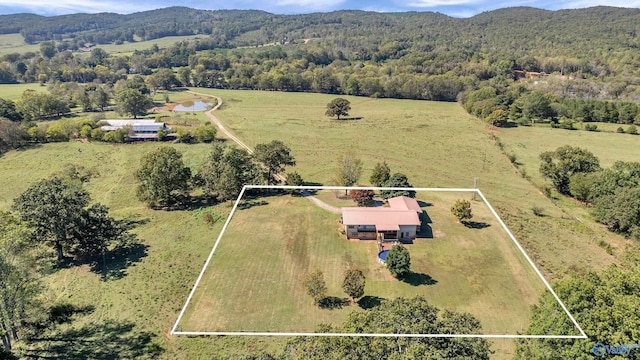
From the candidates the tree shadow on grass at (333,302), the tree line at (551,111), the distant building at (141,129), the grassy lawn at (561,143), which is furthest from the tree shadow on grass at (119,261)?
the tree line at (551,111)

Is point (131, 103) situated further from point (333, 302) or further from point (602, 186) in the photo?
point (602, 186)

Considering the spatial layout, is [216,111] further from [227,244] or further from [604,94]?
[604,94]

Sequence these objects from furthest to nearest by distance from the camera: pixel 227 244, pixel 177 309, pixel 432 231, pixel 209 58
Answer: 1. pixel 209 58
2. pixel 432 231
3. pixel 177 309
4. pixel 227 244

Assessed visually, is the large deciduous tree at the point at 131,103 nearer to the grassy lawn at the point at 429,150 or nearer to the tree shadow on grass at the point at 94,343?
the grassy lawn at the point at 429,150

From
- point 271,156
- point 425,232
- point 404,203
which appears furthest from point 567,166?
point 271,156

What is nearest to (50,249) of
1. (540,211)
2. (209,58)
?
(540,211)

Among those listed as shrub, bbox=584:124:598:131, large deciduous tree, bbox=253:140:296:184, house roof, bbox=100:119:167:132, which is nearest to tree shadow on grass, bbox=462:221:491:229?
large deciduous tree, bbox=253:140:296:184
